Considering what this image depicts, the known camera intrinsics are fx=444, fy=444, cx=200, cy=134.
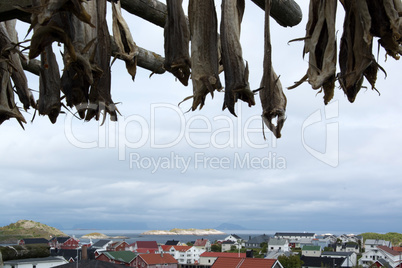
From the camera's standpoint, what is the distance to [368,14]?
56.7 inches

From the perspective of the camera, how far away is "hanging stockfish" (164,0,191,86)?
5.36ft

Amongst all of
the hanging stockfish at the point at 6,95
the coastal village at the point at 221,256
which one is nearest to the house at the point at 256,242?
the coastal village at the point at 221,256

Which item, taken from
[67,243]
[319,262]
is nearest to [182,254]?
[67,243]

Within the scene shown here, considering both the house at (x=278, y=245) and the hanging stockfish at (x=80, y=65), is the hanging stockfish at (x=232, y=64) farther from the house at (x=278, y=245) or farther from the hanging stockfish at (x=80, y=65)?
the house at (x=278, y=245)

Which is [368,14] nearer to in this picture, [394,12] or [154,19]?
[394,12]

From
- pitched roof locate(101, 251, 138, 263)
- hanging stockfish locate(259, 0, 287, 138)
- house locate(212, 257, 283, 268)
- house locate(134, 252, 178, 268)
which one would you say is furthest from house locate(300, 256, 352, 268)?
hanging stockfish locate(259, 0, 287, 138)

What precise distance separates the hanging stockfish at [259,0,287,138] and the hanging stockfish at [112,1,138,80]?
0.83 metres

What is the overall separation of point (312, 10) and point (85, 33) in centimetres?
80

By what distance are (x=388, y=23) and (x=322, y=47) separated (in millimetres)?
217

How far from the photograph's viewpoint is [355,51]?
149 centimetres

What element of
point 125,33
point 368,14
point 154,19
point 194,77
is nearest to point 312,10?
point 368,14

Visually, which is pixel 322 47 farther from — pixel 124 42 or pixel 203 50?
pixel 124 42

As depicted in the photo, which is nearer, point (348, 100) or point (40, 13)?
point (40, 13)

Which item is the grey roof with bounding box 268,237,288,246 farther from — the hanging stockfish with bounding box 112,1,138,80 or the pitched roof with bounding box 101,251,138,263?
the hanging stockfish with bounding box 112,1,138,80
